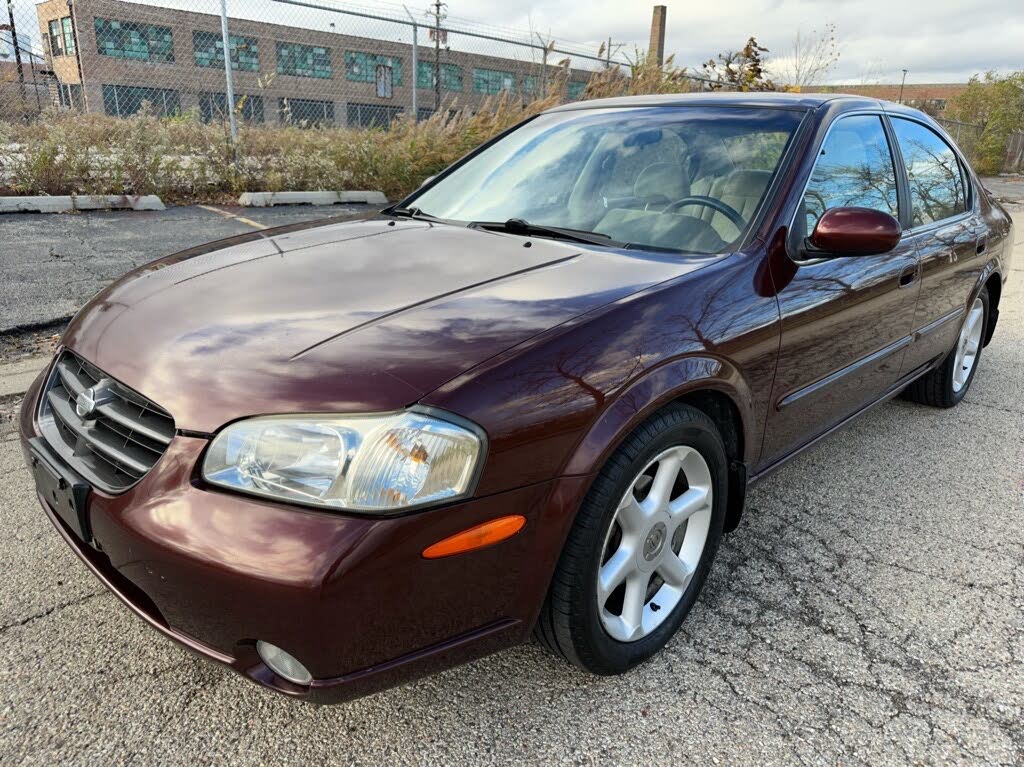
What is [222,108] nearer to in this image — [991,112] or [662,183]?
[662,183]

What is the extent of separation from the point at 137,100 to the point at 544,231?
10.6 metres

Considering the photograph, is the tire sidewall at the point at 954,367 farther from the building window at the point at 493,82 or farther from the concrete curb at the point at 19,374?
the building window at the point at 493,82

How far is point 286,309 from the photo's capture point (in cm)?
195

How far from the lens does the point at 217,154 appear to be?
30.1 feet

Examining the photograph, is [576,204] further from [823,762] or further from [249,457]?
[823,762]

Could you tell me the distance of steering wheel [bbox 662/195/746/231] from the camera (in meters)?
2.44

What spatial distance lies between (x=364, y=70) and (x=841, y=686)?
642 inches

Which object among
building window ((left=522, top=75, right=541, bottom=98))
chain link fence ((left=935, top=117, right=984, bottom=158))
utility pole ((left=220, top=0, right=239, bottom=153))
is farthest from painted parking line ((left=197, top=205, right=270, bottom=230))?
chain link fence ((left=935, top=117, right=984, bottom=158))

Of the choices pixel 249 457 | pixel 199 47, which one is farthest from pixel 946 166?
pixel 199 47

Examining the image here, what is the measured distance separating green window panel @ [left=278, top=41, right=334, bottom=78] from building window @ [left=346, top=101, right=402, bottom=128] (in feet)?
25.5

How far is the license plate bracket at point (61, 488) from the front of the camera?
5.66 ft

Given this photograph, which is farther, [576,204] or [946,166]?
[946,166]

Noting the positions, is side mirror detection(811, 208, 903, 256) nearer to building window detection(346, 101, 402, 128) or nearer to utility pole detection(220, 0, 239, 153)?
utility pole detection(220, 0, 239, 153)

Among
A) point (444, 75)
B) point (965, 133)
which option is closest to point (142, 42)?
point (444, 75)
